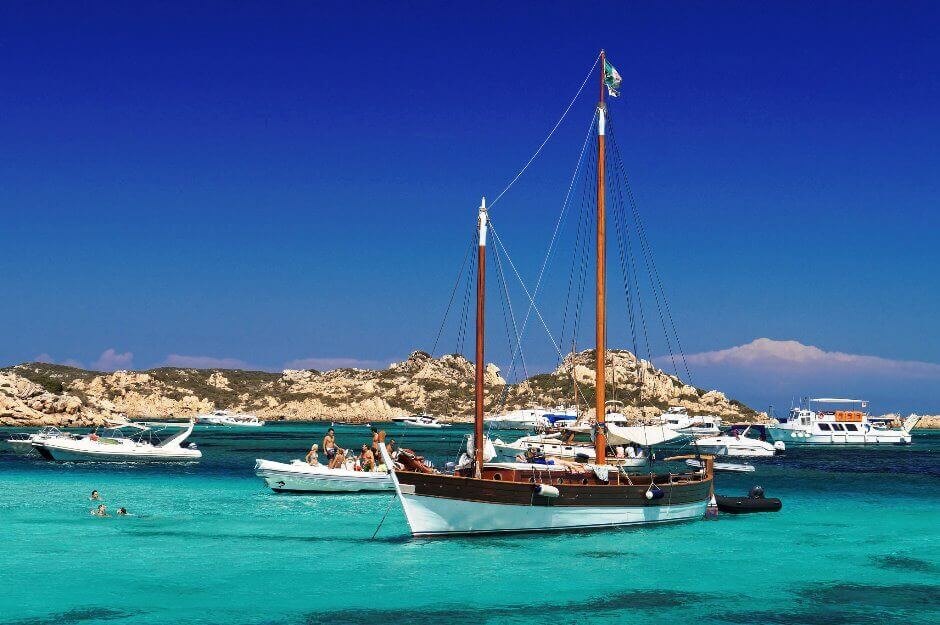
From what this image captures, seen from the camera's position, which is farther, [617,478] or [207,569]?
[617,478]

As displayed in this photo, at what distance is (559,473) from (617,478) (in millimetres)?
2503

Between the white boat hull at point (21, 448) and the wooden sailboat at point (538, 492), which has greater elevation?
the white boat hull at point (21, 448)

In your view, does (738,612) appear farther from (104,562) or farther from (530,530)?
(104,562)

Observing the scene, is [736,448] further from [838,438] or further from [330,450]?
[330,450]

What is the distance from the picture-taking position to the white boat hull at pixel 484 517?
111ft

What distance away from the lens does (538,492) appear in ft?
113

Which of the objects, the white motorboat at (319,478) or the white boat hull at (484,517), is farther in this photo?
the white motorboat at (319,478)

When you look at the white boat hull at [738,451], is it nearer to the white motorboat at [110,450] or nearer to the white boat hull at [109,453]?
the white motorboat at [110,450]

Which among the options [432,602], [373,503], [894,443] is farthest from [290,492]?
[894,443]

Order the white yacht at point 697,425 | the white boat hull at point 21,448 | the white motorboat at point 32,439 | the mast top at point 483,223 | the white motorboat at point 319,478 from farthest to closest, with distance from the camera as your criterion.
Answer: the white yacht at point 697,425 < the white boat hull at point 21,448 < the white motorboat at point 32,439 < the white motorboat at point 319,478 < the mast top at point 483,223

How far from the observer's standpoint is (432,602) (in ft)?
82.7

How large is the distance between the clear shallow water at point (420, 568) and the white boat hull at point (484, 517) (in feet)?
1.55

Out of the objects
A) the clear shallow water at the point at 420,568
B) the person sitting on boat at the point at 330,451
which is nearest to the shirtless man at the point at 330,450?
the person sitting on boat at the point at 330,451

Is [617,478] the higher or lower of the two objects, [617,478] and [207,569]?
the higher
